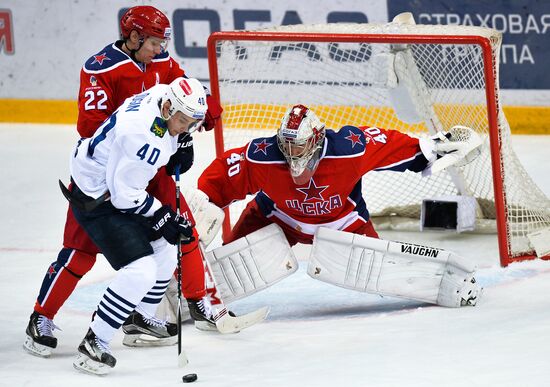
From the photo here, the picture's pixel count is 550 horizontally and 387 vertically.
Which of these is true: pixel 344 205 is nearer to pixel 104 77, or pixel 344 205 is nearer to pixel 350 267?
pixel 350 267

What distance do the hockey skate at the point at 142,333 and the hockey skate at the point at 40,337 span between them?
0.25 m

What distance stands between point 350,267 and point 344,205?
9.2 inches

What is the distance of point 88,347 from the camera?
407 cm

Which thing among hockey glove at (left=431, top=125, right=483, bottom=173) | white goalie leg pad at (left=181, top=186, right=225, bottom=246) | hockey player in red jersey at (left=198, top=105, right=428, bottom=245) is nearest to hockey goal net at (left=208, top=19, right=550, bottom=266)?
hockey glove at (left=431, top=125, right=483, bottom=173)

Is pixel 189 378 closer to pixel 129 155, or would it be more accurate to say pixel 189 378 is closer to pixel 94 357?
pixel 94 357

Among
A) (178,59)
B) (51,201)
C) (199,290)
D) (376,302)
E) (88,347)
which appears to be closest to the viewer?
(88,347)

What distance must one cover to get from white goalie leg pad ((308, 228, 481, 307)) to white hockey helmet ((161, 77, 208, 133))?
2.88 feet

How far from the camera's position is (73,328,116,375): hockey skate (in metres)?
4.05

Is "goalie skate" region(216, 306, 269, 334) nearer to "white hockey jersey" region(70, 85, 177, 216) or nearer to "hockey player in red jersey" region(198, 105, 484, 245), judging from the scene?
"hockey player in red jersey" region(198, 105, 484, 245)

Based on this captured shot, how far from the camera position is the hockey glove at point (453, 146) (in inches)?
188

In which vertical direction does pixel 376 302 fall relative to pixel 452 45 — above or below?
below

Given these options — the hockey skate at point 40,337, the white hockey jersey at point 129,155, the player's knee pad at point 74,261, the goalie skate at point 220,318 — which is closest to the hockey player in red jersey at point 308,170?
the goalie skate at point 220,318

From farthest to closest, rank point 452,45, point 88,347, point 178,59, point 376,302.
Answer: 1. point 178,59
2. point 452,45
3. point 376,302
4. point 88,347

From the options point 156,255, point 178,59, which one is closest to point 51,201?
point 178,59
